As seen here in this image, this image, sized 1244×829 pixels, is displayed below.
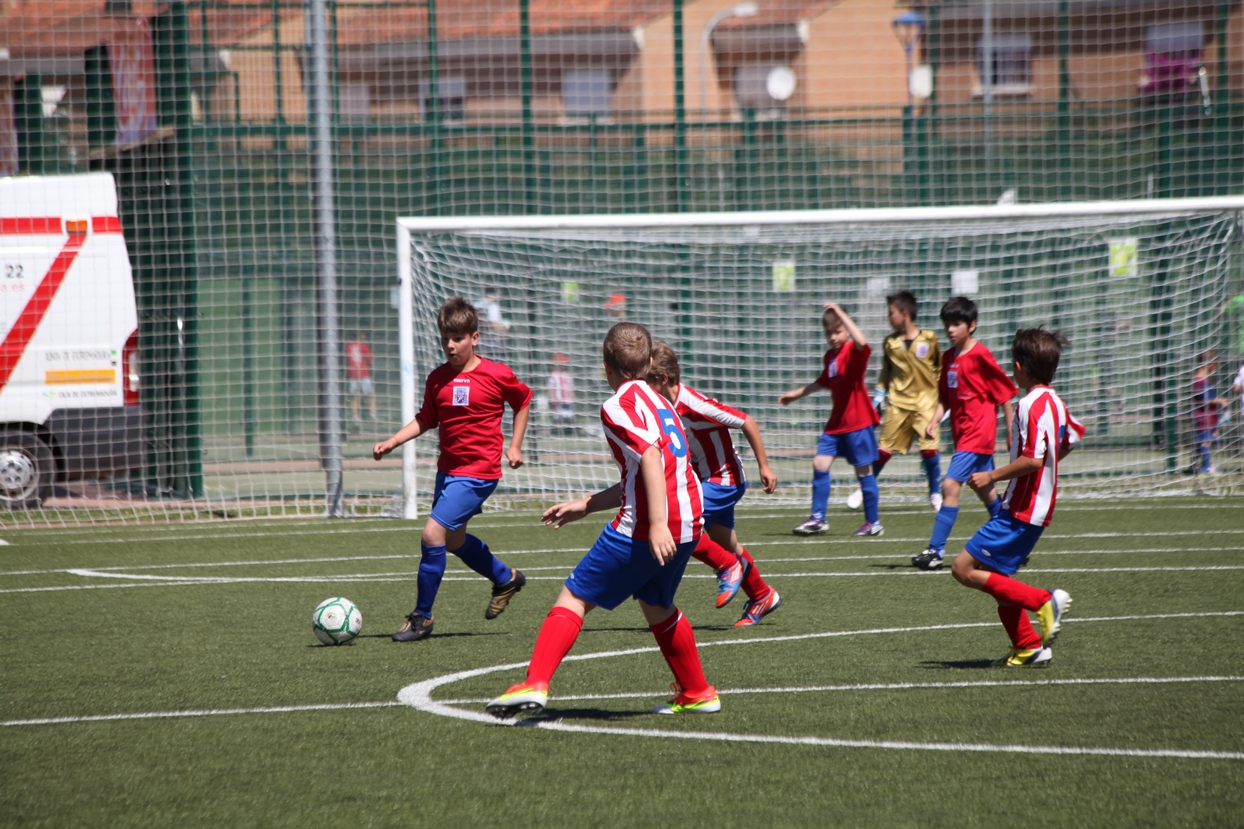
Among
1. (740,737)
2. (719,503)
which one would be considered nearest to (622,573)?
(740,737)

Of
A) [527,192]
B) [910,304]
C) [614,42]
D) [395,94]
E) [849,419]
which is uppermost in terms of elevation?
[614,42]

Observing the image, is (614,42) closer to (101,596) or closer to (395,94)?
(395,94)

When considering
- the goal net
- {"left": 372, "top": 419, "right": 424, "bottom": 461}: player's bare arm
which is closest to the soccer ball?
{"left": 372, "top": 419, "right": 424, "bottom": 461}: player's bare arm

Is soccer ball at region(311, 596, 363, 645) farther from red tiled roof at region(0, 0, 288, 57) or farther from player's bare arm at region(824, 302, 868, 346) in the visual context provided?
red tiled roof at region(0, 0, 288, 57)

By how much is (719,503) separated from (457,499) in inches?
56.4

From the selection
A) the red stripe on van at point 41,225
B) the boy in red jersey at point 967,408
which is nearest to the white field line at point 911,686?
the boy in red jersey at point 967,408

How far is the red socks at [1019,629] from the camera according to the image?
570 centimetres

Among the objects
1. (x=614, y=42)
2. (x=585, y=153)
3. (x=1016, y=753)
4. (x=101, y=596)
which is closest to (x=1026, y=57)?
(x=585, y=153)

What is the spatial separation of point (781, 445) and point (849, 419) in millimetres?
4082

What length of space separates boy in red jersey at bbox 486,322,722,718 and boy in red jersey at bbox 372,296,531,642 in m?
1.99

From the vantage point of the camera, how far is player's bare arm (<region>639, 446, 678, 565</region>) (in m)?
4.55

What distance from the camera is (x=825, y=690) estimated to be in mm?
5223

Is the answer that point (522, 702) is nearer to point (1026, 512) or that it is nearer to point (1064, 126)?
point (1026, 512)

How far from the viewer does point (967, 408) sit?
8836 mm
